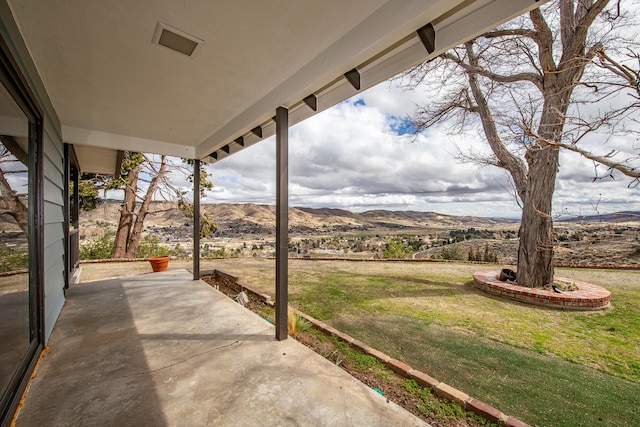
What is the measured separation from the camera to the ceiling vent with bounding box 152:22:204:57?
1805 millimetres

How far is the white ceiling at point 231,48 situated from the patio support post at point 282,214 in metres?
0.24

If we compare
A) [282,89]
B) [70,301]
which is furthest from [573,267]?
[70,301]

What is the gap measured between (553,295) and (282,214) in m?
4.65

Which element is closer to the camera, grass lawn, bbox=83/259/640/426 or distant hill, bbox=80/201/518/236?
grass lawn, bbox=83/259/640/426

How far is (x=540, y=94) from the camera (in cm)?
484

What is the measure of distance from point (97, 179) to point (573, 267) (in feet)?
50.2

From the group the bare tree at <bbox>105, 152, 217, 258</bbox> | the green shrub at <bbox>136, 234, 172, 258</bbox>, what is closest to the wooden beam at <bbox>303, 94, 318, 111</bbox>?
the bare tree at <bbox>105, 152, 217, 258</bbox>

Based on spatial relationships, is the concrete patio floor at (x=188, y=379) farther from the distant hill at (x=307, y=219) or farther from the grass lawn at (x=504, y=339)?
the distant hill at (x=307, y=219)

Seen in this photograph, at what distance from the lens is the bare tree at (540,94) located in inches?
94.3

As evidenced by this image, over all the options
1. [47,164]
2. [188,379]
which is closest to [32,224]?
[47,164]

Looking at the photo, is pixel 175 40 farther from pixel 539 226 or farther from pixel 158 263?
pixel 539 226

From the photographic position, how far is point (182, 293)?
4270 millimetres

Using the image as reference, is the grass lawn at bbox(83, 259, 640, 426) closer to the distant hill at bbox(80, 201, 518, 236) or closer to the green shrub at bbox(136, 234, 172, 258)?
the distant hill at bbox(80, 201, 518, 236)

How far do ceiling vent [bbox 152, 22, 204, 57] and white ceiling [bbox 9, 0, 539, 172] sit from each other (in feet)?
0.14
